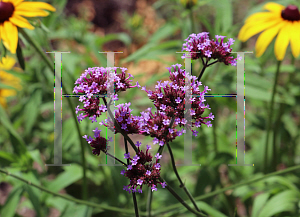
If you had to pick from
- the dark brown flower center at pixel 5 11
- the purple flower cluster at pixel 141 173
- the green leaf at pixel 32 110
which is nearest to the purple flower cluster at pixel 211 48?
the purple flower cluster at pixel 141 173

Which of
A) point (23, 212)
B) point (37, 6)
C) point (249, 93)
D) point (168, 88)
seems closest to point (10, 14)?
point (37, 6)

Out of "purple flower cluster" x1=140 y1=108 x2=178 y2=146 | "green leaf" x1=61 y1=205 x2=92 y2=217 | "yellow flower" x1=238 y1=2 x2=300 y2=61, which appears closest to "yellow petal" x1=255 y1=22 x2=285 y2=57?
"yellow flower" x1=238 y1=2 x2=300 y2=61

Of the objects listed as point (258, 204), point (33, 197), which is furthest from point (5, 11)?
point (258, 204)

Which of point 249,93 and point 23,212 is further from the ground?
point 249,93

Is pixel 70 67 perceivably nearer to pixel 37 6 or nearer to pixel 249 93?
pixel 37 6

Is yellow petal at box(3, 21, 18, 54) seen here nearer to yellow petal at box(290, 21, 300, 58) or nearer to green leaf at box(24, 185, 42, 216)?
green leaf at box(24, 185, 42, 216)

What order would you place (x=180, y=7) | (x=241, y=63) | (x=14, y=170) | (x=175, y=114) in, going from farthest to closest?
(x=180, y=7), (x=14, y=170), (x=241, y=63), (x=175, y=114)

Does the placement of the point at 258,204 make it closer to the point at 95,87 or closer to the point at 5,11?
the point at 95,87
